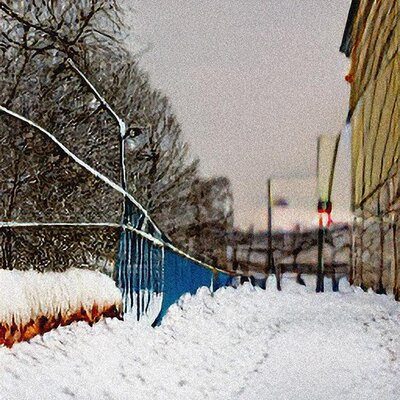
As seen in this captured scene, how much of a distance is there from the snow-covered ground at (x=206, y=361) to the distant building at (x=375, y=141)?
18.3 feet

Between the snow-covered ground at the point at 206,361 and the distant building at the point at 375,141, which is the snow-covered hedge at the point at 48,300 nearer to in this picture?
the snow-covered ground at the point at 206,361

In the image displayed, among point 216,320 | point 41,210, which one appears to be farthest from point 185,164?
point 216,320

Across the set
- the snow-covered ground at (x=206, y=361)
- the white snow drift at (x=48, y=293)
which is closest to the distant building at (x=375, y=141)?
the snow-covered ground at (x=206, y=361)

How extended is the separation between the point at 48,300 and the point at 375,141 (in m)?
16.2

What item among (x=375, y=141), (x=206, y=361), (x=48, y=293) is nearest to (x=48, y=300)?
(x=48, y=293)

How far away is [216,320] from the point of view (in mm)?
15453

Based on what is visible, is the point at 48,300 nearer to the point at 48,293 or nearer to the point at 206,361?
the point at 48,293

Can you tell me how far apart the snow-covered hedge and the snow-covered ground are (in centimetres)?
12

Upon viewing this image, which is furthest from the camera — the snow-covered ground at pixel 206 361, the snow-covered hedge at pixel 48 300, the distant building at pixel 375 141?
the distant building at pixel 375 141

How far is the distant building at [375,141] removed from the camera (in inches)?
795

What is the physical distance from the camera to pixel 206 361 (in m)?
10.2

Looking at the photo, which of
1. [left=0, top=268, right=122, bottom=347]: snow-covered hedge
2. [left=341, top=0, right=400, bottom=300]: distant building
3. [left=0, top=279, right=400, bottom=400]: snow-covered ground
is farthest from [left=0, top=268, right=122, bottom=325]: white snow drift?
[left=341, top=0, right=400, bottom=300]: distant building

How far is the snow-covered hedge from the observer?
7363 mm

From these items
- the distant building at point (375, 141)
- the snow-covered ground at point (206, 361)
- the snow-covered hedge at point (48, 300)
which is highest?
the distant building at point (375, 141)
